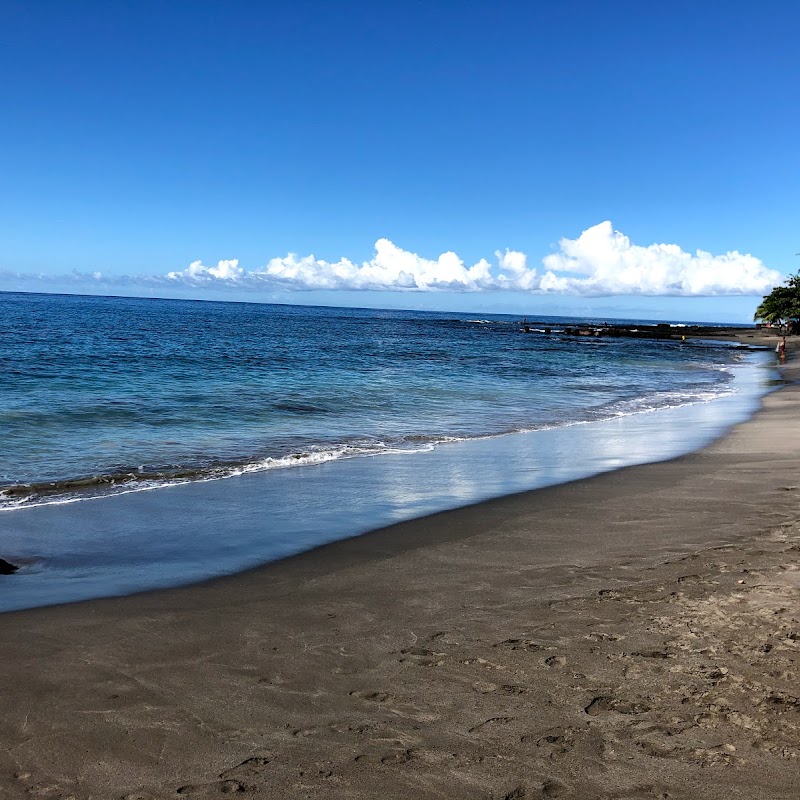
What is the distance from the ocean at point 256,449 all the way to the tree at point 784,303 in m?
64.4

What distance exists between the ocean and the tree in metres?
64.4

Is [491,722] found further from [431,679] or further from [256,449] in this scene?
[256,449]

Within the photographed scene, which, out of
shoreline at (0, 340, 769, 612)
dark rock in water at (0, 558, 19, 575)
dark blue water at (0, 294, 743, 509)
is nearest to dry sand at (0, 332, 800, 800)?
shoreline at (0, 340, 769, 612)

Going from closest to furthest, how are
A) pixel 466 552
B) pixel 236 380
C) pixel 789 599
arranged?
pixel 789 599, pixel 466 552, pixel 236 380

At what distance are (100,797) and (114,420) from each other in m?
14.9

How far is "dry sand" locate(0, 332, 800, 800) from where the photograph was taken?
3555mm

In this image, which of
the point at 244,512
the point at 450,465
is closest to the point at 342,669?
the point at 244,512

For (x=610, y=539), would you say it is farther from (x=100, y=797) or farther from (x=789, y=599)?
(x=100, y=797)

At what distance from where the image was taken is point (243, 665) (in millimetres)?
4766

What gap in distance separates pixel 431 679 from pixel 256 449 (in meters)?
10.3

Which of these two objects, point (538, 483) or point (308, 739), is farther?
point (538, 483)

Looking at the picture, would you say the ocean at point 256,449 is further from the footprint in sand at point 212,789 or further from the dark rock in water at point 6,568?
the footprint in sand at point 212,789

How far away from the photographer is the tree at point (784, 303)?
8712 centimetres

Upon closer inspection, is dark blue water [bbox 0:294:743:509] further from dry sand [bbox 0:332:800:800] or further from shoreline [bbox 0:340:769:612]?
dry sand [bbox 0:332:800:800]
